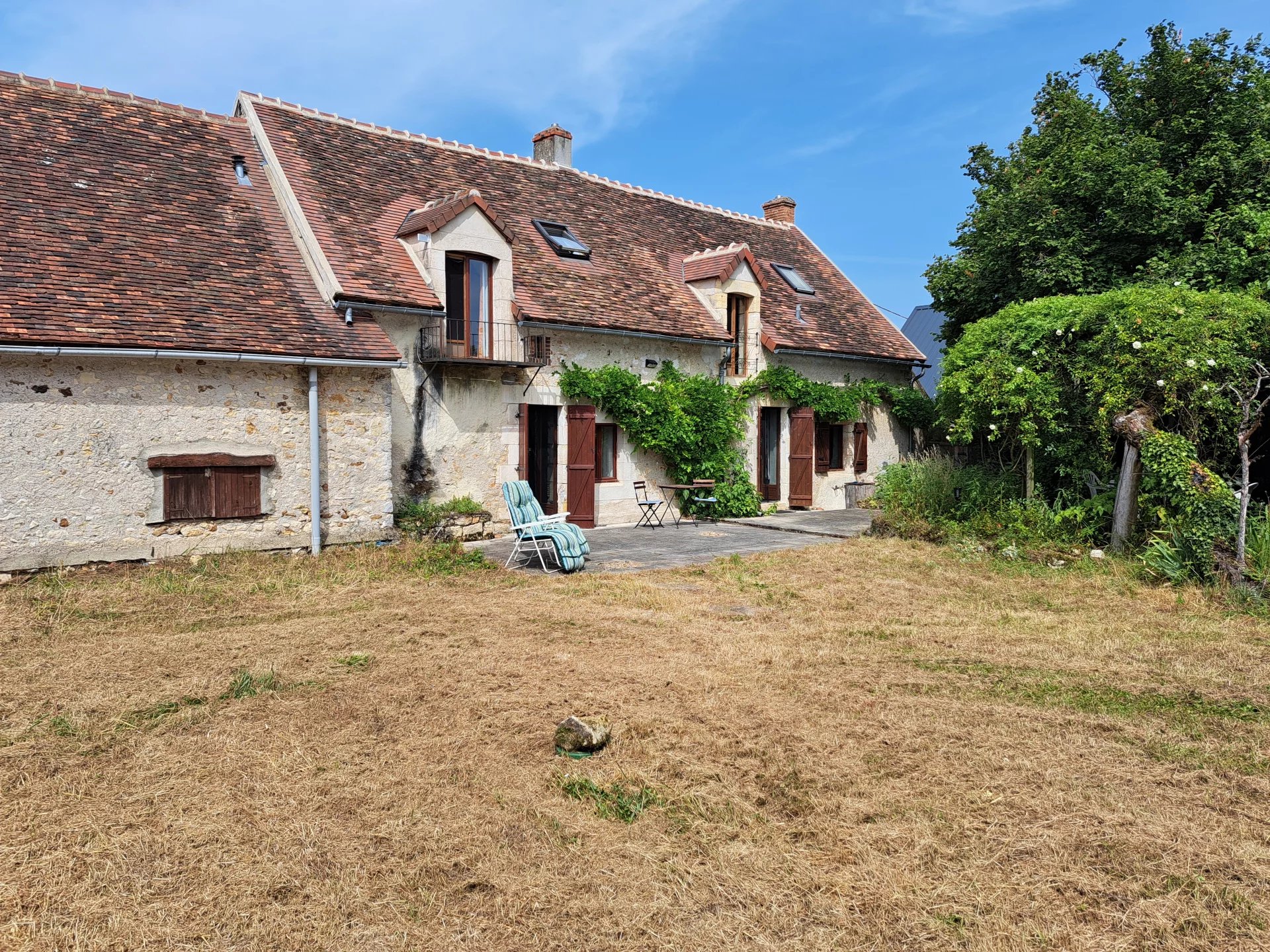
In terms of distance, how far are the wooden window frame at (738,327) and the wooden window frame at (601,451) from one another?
3126mm

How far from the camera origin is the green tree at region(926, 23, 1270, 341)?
13.5 metres

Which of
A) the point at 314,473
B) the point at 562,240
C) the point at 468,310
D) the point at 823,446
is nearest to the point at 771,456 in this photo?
the point at 823,446

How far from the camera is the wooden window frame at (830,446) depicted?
1848cm

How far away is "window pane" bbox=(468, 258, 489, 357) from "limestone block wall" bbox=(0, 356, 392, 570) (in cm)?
196

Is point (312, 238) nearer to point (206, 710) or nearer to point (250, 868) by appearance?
point (206, 710)

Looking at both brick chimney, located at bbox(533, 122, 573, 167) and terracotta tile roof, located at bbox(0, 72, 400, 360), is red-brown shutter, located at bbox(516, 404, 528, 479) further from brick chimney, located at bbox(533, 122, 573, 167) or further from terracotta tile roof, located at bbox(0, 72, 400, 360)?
brick chimney, located at bbox(533, 122, 573, 167)

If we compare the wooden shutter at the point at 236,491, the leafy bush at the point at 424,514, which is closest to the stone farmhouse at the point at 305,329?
the wooden shutter at the point at 236,491

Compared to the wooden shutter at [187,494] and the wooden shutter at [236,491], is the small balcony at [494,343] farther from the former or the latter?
the wooden shutter at [187,494]

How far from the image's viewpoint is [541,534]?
1060 cm

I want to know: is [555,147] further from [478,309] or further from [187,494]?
[187,494]

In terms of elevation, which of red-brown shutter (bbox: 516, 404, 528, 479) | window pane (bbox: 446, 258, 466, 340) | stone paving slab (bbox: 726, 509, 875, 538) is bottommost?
Answer: stone paving slab (bbox: 726, 509, 875, 538)

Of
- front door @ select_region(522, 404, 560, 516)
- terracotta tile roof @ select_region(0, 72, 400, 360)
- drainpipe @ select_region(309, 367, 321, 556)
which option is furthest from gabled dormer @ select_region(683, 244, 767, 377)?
drainpipe @ select_region(309, 367, 321, 556)

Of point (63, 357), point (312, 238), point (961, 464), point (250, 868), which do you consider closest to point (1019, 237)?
point (961, 464)

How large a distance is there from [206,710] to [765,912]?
3710 mm
